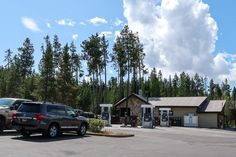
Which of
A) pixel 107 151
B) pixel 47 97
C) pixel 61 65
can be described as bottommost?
pixel 107 151

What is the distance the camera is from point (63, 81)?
201 feet

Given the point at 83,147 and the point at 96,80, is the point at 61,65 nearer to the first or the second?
the point at 96,80

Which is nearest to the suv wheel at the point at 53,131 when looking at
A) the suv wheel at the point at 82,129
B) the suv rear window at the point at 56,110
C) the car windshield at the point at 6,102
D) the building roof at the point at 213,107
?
the suv rear window at the point at 56,110

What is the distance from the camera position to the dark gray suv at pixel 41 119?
20.1 metres

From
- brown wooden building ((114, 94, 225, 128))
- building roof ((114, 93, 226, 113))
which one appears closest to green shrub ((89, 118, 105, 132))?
brown wooden building ((114, 94, 225, 128))

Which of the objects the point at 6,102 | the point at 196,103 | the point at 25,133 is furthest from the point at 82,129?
the point at 196,103

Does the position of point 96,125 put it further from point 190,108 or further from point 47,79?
point 47,79

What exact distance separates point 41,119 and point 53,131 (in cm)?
126

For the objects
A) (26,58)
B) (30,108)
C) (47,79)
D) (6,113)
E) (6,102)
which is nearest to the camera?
(30,108)

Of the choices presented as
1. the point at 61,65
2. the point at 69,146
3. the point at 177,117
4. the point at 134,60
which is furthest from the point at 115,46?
the point at 69,146

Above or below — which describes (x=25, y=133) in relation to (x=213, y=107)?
below

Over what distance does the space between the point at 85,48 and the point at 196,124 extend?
2267 cm

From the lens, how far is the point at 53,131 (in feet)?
69.3

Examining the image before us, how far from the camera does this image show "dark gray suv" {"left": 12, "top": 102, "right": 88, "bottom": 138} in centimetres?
2011
